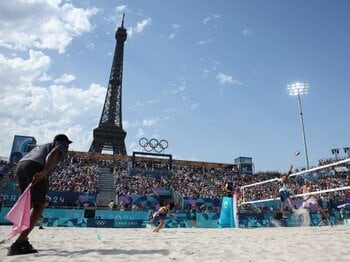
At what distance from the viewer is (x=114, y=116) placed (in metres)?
60.7

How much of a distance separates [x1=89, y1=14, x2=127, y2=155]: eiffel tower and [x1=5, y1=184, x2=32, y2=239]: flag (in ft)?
163

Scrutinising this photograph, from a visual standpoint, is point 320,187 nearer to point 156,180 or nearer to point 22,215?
point 156,180

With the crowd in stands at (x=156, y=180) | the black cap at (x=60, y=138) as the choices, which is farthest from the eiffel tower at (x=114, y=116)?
the black cap at (x=60, y=138)

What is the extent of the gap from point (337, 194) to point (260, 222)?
1217cm

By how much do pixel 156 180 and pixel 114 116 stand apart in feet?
102

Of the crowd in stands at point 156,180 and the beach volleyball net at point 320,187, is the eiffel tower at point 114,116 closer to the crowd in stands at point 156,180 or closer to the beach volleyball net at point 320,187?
the crowd in stands at point 156,180

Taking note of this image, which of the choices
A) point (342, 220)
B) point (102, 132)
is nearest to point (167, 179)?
point (342, 220)

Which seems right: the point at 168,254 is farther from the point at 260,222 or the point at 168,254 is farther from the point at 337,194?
the point at 337,194

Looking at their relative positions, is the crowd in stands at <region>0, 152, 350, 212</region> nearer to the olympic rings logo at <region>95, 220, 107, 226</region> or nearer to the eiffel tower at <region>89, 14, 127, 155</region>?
the olympic rings logo at <region>95, 220, 107, 226</region>

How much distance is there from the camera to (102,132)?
56.5 meters

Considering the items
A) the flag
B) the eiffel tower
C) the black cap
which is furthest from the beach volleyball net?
the eiffel tower

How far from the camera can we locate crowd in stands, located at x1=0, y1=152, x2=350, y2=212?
27.3 m

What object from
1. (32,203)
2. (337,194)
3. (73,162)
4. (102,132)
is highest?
(102,132)

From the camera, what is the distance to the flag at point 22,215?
4.58 meters
